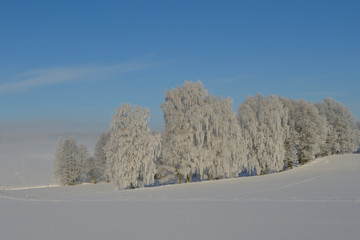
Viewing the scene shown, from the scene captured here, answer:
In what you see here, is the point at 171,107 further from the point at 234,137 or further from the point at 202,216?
the point at 202,216

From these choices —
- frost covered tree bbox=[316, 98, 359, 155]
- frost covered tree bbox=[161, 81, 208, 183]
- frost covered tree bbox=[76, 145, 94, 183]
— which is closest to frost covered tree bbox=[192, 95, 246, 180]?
frost covered tree bbox=[161, 81, 208, 183]

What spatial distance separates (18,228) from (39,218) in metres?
2.49

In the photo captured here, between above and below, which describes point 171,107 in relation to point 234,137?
above

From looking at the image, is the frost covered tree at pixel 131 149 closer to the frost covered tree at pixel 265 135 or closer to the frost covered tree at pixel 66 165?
the frost covered tree at pixel 265 135

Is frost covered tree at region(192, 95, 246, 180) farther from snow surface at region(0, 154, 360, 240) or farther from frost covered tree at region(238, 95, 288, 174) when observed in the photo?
snow surface at region(0, 154, 360, 240)

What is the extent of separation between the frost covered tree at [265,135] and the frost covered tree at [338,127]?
1849 cm

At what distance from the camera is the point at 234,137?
38.5 m

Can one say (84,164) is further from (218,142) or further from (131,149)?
(218,142)

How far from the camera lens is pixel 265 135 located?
4372 cm

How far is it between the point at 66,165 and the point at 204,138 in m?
33.0

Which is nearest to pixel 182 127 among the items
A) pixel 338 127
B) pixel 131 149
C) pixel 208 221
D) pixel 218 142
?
pixel 218 142

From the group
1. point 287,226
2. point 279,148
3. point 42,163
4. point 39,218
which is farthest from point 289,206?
point 42,163

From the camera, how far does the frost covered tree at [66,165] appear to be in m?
57.8

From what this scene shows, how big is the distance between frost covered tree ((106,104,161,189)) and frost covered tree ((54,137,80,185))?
2753 cm
